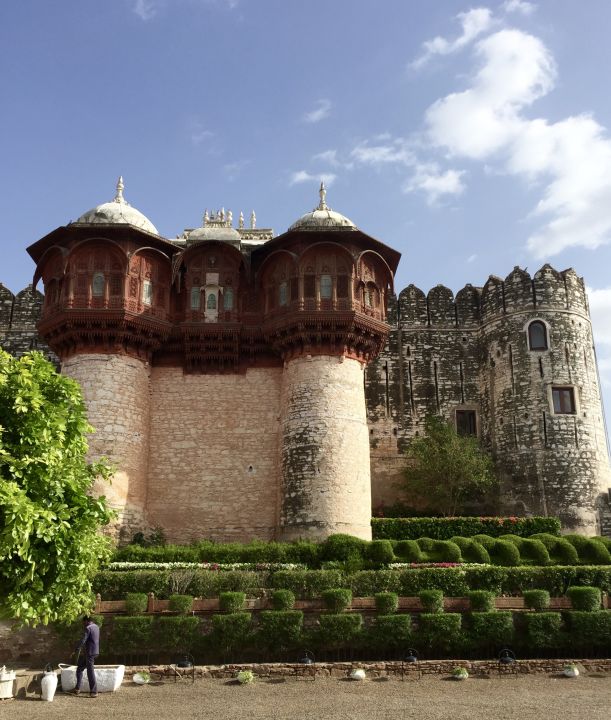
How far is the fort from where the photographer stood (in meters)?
26.8

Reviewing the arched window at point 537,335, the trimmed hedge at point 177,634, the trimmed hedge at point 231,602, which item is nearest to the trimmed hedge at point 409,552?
the trimmed hedge at point 231,602

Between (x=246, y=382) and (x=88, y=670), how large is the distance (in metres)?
14.8

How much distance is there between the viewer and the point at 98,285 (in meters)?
28.2

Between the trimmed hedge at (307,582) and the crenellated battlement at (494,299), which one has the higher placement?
the crenellated battlement at (494,299)

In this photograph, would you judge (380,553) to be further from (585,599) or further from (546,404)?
(546,404)

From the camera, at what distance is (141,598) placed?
19.5m

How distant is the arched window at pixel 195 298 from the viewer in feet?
97.2

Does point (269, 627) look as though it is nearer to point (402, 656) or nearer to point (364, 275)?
point (402, 656)

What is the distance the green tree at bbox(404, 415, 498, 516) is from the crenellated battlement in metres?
6.14

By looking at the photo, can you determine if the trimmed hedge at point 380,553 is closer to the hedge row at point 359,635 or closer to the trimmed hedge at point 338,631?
the hedge row at point 359,635

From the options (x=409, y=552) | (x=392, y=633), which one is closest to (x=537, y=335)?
(x=409, y=552)

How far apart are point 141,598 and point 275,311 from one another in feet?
41.4

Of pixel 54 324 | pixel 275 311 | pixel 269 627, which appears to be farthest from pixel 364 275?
pixel 269 627

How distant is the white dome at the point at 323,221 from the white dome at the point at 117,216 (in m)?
5.51
